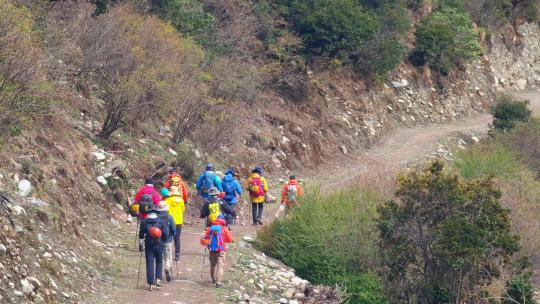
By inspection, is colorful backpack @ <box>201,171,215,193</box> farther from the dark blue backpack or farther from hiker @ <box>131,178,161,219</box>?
hiker @ <box>131,178,161,219</box>

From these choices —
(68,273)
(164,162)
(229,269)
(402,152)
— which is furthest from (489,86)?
(68,273)

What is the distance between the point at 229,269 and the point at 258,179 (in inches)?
172

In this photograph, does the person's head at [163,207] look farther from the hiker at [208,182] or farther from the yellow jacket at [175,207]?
the hiker at [208,182]

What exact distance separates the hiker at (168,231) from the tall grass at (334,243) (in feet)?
12.3

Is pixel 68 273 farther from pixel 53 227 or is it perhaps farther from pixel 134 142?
pixel 134 142

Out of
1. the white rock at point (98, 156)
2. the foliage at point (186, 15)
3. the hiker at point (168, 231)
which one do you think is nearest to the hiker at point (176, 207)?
the hiker at point (168, 231)

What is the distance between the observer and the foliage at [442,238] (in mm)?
17109

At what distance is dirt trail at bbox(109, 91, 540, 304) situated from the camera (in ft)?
47.3

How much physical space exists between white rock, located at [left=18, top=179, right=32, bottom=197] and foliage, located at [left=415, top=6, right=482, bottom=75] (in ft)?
85.7

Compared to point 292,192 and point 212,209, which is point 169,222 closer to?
point 212,209

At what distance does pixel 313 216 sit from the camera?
18938mm

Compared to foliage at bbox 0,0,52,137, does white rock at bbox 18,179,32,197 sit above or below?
below

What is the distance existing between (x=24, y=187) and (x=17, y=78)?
5.70 ft

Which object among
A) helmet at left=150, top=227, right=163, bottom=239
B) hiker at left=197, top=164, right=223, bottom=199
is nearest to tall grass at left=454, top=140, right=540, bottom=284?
hiker at left=197, top=164, right=223, bottom=199
